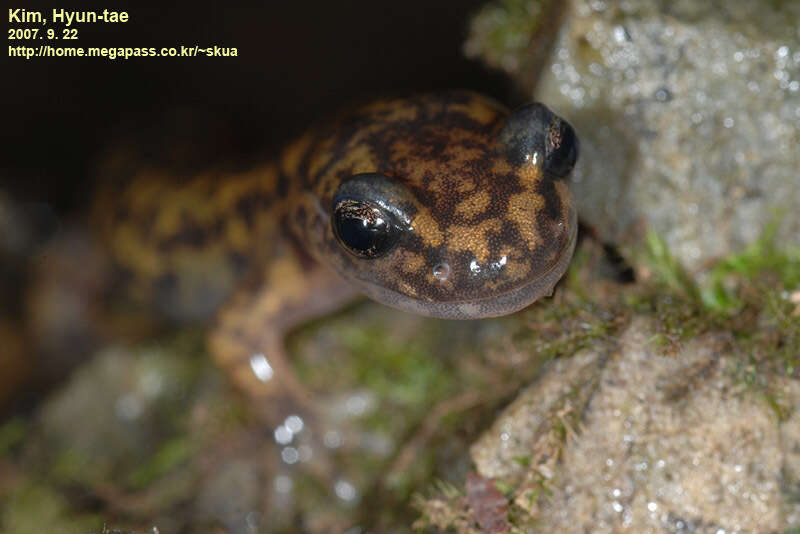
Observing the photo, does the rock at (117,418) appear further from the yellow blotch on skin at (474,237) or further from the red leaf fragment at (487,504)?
the yellow blotch on skin at (474,237)

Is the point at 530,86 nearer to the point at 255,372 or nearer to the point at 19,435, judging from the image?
the point at 255,372

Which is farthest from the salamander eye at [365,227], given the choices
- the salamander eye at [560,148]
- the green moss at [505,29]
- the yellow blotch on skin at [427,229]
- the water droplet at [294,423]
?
the green moss at [505,29]

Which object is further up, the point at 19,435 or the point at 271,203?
the point at 271,203

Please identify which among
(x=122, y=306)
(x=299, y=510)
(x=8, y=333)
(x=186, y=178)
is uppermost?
(x=186, y=178)

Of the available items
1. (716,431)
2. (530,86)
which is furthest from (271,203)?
(716,431)

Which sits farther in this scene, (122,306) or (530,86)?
(122,306)

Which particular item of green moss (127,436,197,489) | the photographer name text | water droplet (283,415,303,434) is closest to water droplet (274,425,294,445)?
water droplet (283,415,303,434)

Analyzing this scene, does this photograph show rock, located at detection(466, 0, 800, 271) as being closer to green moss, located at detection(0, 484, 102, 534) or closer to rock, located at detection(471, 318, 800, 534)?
rock, located at detection(471, 318, 800, 534)

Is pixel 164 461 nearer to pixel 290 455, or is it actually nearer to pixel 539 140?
pixel 290 455

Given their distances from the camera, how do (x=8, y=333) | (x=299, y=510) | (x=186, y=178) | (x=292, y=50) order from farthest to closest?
(x=292, y=50), (x=8, y=333), (x=186, y=178), (x=299, y=510)
